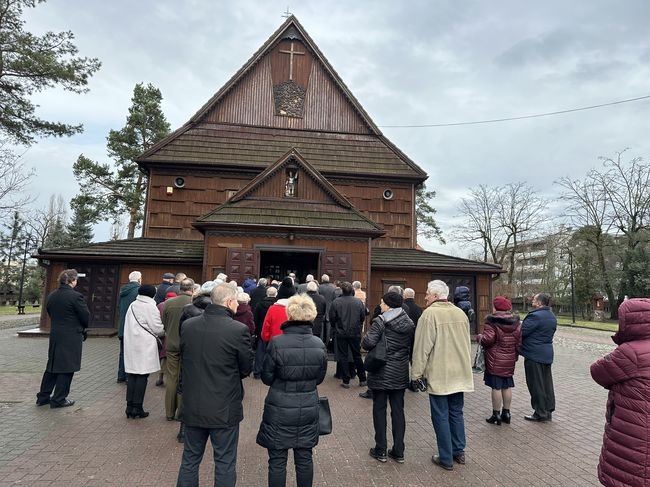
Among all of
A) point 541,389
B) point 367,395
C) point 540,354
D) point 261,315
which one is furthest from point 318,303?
point 541,389

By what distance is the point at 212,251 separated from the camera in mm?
11625

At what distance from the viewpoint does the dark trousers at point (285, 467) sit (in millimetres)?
3209

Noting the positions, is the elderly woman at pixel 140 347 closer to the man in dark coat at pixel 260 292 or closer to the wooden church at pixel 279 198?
the man in dark coat at pixel 260 292

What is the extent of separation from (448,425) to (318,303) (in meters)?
4.03

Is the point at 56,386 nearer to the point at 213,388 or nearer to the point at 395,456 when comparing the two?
the point at 213,388

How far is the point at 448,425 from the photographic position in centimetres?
426

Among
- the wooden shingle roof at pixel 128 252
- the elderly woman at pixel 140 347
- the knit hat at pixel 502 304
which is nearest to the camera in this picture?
the elderly woman at pixel 140 347

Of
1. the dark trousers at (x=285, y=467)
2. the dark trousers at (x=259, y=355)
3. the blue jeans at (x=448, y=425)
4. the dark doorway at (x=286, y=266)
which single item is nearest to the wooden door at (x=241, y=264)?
the dark doorway at (x=286, y=266)

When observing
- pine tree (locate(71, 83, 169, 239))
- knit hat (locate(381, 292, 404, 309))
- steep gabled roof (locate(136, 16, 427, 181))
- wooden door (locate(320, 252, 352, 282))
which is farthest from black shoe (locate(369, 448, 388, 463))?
pine tree (locate(71, 83, 169, 239))

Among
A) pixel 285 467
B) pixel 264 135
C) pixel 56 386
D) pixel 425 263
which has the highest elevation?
pixel 264 135

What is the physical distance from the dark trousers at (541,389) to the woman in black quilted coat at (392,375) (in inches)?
108

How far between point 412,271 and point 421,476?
10.9 metres

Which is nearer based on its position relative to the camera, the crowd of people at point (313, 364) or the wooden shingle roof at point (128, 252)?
the crowd of people at point (313, 364)

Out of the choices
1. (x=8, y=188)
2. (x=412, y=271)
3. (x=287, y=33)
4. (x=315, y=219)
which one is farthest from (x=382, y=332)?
(x=8, y=188)
